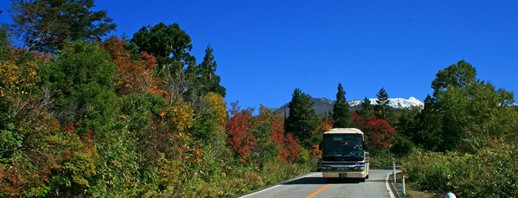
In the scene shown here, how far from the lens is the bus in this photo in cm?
2538

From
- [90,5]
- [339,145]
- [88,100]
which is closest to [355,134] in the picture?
[339,145]

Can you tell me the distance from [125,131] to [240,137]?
610 inches

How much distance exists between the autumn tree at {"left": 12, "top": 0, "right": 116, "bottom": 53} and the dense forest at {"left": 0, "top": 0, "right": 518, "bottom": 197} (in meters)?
0.08

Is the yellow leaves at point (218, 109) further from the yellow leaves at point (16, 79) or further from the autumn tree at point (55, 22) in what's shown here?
the yellow leaves at point (16, 79)

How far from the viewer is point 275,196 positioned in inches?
722

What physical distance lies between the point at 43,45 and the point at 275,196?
19.3 metres

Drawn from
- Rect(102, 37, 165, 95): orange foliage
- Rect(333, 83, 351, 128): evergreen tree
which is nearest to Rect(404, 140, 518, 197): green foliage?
Rect(102, 37, 165, 95): orange foliage

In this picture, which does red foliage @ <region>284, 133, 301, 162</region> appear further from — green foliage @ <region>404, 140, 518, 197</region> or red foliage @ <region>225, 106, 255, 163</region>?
green foliage @ <region>404, 140, 518, 197</region>

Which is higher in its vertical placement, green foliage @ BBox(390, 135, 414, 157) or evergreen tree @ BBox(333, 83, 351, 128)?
evergreen tree @ BBox(333, 83, 351, 128)

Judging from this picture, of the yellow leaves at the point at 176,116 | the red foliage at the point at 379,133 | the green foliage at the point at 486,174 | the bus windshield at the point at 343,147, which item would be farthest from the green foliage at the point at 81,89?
the red foliage at the point at 379,133

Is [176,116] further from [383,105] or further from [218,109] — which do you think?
[383,105]

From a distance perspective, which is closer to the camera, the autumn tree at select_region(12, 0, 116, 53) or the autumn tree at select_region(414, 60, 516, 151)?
the autumn tree at select_region(12, 0, 116, 53)

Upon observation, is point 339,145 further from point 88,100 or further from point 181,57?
point 181,57

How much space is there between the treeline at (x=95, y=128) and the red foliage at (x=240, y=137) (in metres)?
0.07
